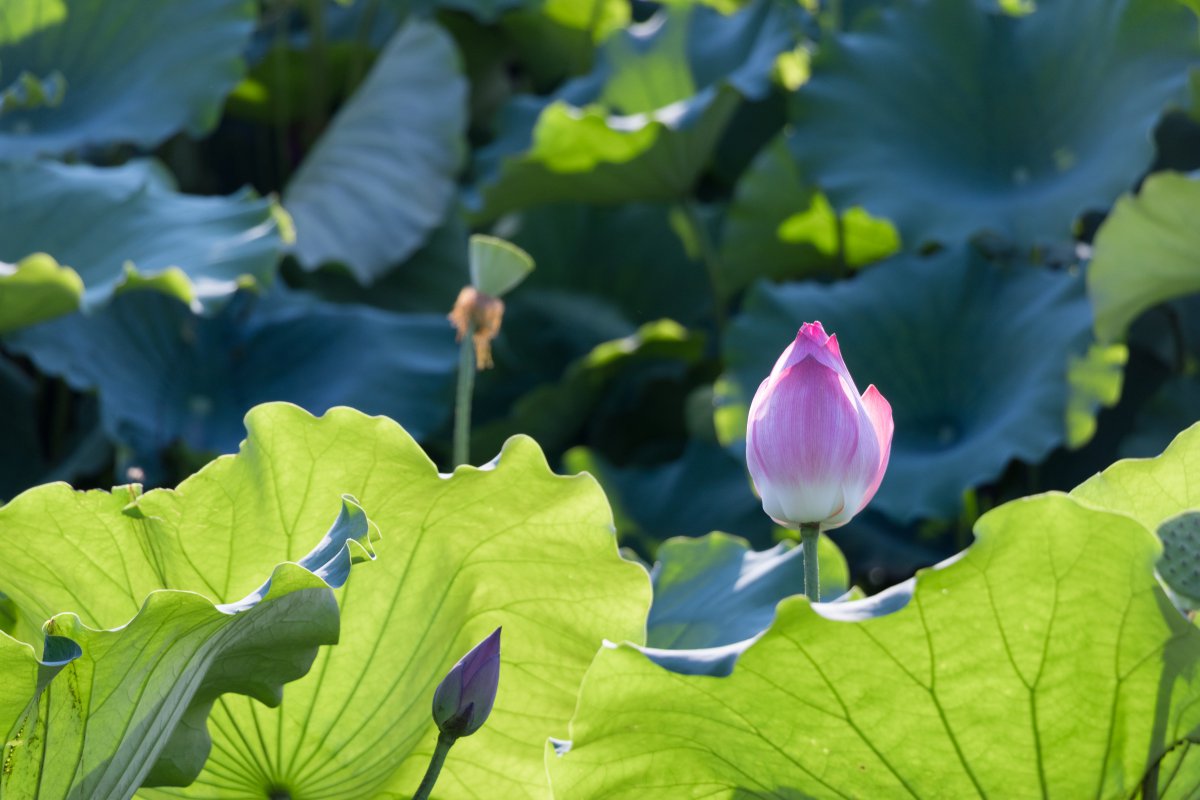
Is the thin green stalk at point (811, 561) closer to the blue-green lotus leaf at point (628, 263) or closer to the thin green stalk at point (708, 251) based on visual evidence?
the thin green stalk at point (708, 251)

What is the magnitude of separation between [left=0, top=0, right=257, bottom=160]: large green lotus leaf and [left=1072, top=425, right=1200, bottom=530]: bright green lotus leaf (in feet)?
5.08

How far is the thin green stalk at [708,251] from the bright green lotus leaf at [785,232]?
13 millimetres

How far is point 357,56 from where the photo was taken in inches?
99.3

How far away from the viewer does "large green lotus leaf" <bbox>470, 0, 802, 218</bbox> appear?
72.3 inches

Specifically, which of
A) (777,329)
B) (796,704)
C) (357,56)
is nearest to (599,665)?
(796,704)

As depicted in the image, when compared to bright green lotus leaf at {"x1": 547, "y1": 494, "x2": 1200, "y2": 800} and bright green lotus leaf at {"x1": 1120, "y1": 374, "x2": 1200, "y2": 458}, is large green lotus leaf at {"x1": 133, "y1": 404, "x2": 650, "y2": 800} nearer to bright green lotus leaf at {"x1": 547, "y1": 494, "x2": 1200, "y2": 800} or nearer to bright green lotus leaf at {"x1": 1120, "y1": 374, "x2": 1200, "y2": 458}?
bright green lotus leaf at {"x1": 547, "y1": 494, "x2": 1200, "y2": 800}

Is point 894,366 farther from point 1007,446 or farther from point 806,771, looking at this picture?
point 806,771

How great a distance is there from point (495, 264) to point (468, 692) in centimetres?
41

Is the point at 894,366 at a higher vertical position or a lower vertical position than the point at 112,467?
higher

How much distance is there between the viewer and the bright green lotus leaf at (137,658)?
1.92ft

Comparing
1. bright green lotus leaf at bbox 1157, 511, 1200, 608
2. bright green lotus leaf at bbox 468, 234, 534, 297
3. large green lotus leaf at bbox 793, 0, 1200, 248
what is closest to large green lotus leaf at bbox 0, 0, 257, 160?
large green lotus leaf at bbox 793, 0, 1200, 248

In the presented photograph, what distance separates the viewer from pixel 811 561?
0.64m

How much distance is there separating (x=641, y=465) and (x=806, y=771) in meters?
1.52

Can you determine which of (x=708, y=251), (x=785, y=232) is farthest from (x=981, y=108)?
(x=708, y=251)
